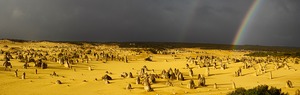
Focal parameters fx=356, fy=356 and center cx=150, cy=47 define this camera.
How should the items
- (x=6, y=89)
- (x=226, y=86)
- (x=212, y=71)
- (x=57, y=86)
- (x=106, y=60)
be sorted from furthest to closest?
(x=106, y=60), (x=212, y=71), (x=226, y=86), (x=57, y=86), (x=6, y=89)

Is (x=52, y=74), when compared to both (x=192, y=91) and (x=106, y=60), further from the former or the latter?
(x=106, y=60)

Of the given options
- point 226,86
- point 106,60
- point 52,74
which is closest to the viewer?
point 226,86

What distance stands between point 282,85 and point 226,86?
5.39m

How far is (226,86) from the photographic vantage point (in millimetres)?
32375

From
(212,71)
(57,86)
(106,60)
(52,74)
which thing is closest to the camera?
(57,86)

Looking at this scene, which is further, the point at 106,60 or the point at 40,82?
the point at 106,60

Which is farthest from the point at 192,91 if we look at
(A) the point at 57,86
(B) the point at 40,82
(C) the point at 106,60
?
(C) the point at 106,60

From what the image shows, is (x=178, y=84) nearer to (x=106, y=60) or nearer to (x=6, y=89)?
(x=6, y=89)

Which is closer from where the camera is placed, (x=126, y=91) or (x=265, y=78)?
(x=126, y=91)

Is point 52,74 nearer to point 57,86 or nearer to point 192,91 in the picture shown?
point 57,86

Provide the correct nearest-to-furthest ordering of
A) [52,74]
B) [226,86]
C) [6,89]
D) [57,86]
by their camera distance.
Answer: [6,89] < [57,86] < [226,86] < [52,74]

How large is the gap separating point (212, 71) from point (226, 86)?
13584mm

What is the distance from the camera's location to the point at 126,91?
92.7 feet

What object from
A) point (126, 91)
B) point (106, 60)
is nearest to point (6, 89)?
point (126, 91)
